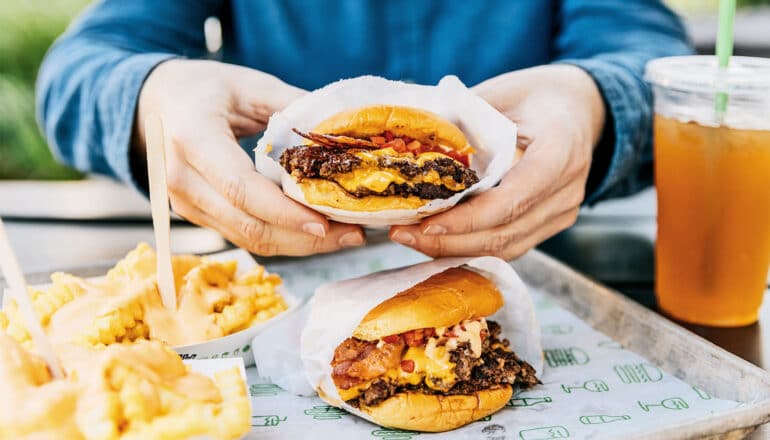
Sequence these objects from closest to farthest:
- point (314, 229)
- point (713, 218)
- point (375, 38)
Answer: point (314, 229)
point (713, 218)
point (375, 38)

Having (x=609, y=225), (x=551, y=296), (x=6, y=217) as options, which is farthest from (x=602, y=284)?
(x=6, y=217)

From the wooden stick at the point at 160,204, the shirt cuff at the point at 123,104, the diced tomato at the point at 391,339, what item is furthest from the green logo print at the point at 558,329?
the shirt cuff at the point at 123,104

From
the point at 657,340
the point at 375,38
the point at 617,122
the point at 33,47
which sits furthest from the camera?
the point at 33,47

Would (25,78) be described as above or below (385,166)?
below

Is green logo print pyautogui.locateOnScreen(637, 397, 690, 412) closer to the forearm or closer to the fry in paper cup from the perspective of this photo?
the fry in paper cup

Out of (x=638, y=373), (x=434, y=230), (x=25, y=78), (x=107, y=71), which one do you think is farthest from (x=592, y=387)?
(x=25, y=78)

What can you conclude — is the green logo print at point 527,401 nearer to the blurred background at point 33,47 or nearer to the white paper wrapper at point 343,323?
the white paper wrapper at point 343,323

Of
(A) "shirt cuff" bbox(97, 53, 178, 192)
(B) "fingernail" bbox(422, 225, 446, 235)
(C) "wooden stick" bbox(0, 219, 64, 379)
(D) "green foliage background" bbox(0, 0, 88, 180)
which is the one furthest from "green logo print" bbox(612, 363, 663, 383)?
(D) "green foliage background" bbox(0, 0, 88, 180)

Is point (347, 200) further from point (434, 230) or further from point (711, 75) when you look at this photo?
point (711, 75)
